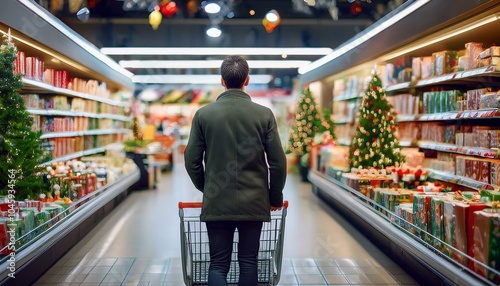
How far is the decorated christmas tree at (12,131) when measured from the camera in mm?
4500

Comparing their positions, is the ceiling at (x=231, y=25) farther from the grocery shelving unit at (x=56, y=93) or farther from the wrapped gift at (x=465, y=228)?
the wrapped gift at (x=465, y=228)

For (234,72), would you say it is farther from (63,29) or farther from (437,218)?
(63,29)

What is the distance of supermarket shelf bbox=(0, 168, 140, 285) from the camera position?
3.89 meters

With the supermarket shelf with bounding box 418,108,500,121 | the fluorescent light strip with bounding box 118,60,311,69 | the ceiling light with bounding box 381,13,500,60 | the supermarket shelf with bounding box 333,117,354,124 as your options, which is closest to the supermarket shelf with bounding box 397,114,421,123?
the supermarket shelf with bounding box 418,108,500,121

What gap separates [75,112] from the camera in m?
8.52

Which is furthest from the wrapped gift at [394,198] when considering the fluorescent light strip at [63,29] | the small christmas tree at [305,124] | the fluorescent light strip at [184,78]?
the fluorescent light strip at [184,78]

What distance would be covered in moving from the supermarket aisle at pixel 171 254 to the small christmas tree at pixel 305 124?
3493mm

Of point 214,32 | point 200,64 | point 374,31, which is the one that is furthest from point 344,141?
point 200,64

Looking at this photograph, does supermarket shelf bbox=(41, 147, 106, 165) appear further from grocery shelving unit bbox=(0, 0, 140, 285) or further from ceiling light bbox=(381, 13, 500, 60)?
ceiling light bbox=(381, 13, 500, 60)

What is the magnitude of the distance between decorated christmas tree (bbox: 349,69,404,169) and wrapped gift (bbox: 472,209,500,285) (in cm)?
353

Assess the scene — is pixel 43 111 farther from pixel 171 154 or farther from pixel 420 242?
pixel 171 154

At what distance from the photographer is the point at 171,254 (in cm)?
534

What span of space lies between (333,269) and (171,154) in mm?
11173

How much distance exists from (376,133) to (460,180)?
1503 mm
